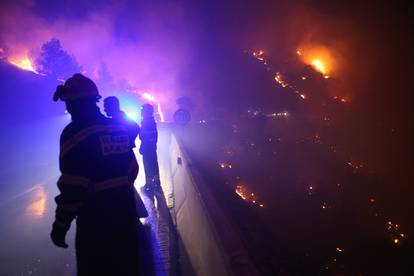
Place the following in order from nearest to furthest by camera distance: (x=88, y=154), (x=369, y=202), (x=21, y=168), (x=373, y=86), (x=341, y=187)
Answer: (x=88, y=154), (x=369, y=202), (x=341, y=187), (x=373, y=86), (x=21, y=168)

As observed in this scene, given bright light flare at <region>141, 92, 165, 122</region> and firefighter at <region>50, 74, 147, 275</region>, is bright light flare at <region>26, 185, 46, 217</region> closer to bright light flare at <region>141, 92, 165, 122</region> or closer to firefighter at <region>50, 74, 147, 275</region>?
firefighter at <region>50, 74, 147, 275</region>

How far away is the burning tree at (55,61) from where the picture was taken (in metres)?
40.9

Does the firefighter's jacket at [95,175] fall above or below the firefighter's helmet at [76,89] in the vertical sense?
below

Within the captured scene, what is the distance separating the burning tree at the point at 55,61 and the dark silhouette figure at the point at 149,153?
1579 inches

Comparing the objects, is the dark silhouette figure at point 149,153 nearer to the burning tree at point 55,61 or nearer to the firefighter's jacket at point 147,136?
the firefighter's jacket at point 147,136

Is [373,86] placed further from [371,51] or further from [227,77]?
[227,77]

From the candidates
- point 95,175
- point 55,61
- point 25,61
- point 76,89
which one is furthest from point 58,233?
point 25,61

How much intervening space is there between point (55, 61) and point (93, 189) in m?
47.2

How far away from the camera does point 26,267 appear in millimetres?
4691

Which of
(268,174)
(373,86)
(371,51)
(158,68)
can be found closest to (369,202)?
(268,174)

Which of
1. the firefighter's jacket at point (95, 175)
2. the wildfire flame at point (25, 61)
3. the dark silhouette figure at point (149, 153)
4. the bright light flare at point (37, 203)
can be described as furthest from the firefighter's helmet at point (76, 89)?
the wildfire flame at point (25, 61)

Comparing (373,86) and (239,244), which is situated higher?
(373,86)

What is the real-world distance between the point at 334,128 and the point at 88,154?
35.1ft

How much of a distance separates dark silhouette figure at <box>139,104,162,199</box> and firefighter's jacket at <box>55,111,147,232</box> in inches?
196
